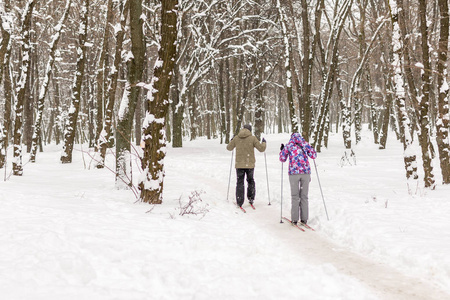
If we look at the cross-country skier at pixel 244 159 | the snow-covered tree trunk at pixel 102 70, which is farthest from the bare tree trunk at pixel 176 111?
the cross-country skier at pixel 244 159

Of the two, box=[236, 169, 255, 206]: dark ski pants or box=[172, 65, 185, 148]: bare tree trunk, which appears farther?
box=[172, 65, 185, 148]: bare tree trunk

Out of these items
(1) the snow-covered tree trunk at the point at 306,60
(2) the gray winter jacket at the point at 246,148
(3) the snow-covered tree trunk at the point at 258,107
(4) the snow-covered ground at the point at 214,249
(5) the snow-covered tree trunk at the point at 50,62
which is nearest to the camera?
(4) the snow-covered ground at the point at 214,249

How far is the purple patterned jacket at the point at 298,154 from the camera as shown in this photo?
657 centimetres

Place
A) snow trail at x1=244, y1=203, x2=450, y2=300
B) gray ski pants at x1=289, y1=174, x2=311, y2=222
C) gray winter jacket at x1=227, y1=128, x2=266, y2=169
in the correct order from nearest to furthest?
snow trail at x1=244, y1=203, x2=450, y2=300 → gray ski pants at x1=289, y1=174, x2=311, y2=222 → gray winter jacket at x1=227, y1=128, x2=266, y2=169

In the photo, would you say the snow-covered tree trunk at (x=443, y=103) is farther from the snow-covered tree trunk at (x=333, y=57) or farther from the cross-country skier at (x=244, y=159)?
the snow-covered tree trunk at (x=333, y=57)

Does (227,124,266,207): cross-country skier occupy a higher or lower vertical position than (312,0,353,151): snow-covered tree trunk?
lower

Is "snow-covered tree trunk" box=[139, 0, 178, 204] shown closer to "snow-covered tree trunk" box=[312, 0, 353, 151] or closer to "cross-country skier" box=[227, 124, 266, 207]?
"cross-country skier" box=[227, 124, 266, 207]

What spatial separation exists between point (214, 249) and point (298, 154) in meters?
3.01

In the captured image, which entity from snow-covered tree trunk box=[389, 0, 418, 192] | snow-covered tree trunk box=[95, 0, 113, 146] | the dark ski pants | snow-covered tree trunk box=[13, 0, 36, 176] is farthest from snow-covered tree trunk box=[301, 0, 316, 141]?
snow-covered tree trunk box=[13, 0, 36, 176]

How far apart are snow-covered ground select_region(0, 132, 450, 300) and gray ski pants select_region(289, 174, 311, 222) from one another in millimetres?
312

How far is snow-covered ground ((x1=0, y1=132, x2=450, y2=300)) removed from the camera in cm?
331

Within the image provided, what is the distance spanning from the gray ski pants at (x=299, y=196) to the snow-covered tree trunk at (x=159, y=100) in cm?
284

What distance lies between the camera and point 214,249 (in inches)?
180

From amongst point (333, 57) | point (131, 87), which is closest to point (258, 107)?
point (333, 57)
